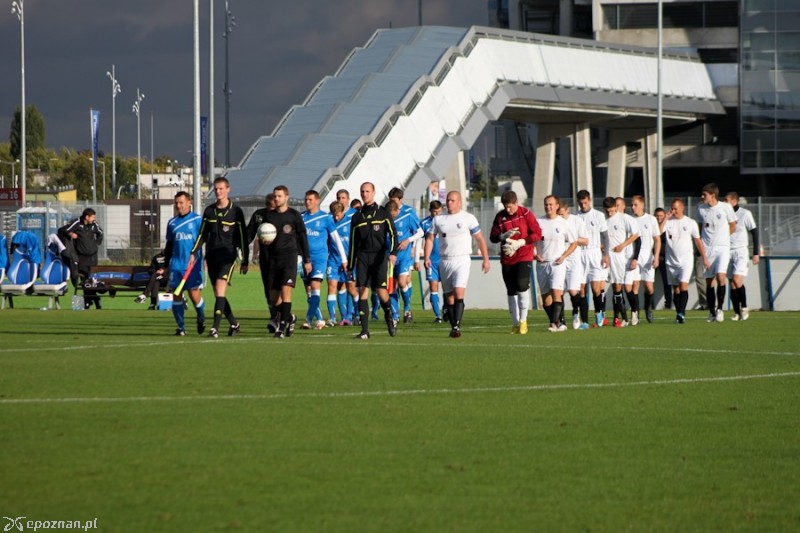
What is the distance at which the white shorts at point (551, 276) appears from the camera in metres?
21.2

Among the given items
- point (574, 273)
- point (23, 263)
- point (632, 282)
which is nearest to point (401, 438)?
point (574, 273)

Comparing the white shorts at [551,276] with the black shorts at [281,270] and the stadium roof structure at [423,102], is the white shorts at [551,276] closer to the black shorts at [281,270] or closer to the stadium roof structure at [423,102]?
the black shorts at [281,270]

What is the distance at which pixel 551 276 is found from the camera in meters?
21.3

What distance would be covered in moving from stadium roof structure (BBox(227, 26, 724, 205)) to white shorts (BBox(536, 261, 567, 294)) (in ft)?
96.7

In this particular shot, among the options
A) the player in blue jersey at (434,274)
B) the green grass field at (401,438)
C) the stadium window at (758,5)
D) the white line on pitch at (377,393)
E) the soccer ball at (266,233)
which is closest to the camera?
the green grass field at (401,438)

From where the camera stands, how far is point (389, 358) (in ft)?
51.4

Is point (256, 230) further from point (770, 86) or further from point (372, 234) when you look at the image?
point (770, 86)

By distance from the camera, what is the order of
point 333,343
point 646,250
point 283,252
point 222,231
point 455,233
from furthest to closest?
1. point 646,250
2. point 455,233
3. point 222,231
4. point 283,252
5. point 333,343

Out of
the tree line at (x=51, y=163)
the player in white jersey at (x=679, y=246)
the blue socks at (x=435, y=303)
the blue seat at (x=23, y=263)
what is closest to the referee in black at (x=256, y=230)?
the blue socks at (x=435, y=303)

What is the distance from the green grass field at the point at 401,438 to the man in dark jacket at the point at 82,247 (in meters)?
13.6

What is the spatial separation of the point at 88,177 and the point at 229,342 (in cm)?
13789

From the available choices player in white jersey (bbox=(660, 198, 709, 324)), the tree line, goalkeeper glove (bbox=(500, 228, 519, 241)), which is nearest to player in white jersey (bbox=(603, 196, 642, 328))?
player in white jersey (bbox=(660, 198, 709, 324))

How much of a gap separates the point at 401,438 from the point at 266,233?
970 cm

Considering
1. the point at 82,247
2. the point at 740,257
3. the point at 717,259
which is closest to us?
the point at 717,259
